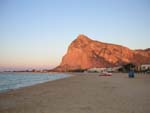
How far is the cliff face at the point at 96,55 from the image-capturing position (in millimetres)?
140500

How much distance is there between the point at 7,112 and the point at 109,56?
141 meters

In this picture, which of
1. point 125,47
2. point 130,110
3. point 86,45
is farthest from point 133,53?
point 130,110

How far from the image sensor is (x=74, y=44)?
144 metres

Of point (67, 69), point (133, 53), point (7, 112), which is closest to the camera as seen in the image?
point (7, 112)

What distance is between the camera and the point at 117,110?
7.96 meters

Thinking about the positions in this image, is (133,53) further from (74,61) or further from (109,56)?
(74,61)

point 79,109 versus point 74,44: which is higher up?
point 74,44

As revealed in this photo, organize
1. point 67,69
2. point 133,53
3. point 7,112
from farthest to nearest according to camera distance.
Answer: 1. point 133,53
2. point 67,69
3. point 7,112

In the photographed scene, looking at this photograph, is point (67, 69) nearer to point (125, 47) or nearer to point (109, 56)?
point (109, 56)

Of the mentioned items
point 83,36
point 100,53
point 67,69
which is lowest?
point 67,69

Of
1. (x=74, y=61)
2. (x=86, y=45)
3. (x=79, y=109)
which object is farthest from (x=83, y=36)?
(x=79, y=109)

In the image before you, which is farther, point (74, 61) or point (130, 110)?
point (74, 61)

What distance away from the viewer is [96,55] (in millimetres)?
145375

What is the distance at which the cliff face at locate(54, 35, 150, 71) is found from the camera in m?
140
